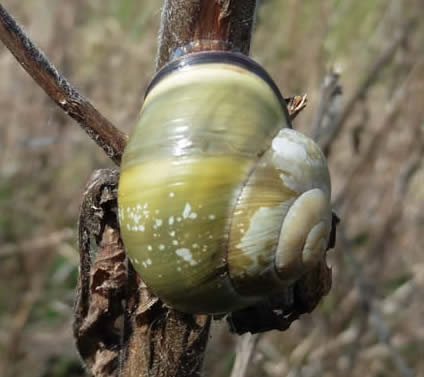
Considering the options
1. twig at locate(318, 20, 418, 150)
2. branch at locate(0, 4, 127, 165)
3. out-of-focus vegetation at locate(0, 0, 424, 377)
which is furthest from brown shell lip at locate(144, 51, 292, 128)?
out-of-focus vegetation at locate(0, 0, 424, 377)

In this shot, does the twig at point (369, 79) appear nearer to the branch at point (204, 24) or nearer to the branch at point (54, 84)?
the branch at point (204, 24)

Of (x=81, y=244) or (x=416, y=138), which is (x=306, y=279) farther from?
(x=416, y=138)

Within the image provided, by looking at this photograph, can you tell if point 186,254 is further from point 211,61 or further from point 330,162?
point 330,162

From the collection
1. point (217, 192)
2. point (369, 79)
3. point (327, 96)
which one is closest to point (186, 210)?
point (217, 192)

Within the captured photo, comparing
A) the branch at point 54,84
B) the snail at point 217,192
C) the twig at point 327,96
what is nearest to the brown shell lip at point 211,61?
the snail at point 217,192

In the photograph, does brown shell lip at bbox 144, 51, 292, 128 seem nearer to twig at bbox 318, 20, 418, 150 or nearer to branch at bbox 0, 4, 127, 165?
branch at bbox 0, 4, 127, 165

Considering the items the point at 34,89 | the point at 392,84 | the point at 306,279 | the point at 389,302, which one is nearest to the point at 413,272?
the point at 389,302
